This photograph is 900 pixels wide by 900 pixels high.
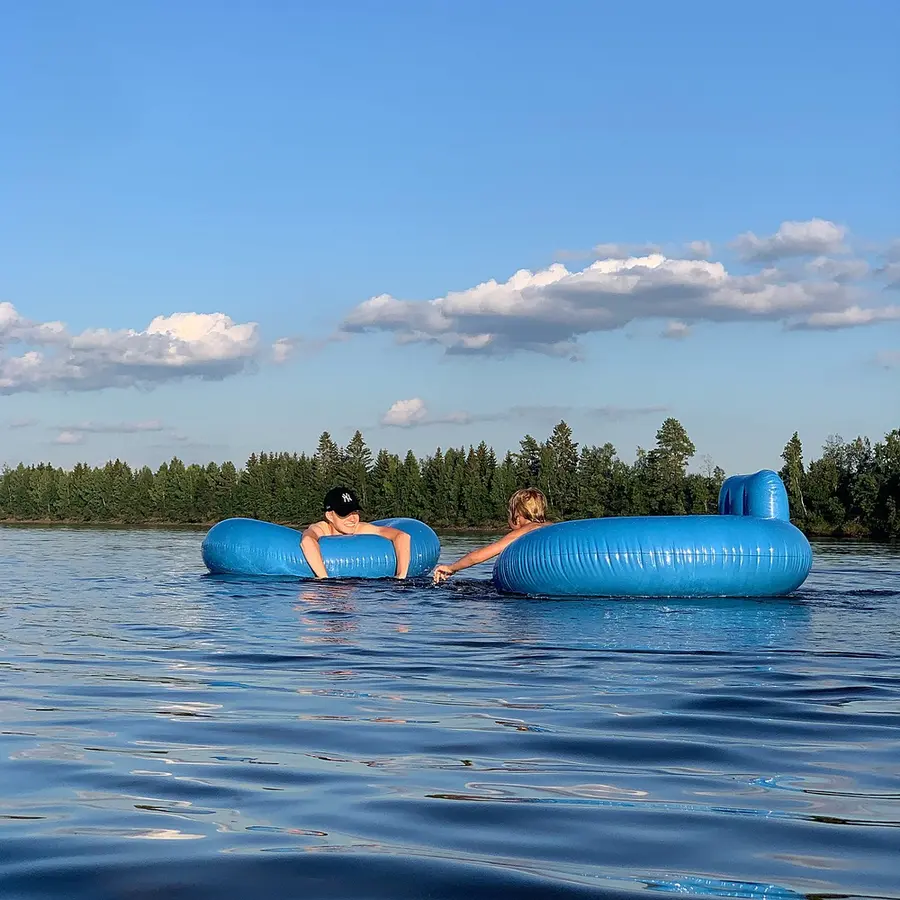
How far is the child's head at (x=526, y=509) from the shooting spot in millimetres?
12828

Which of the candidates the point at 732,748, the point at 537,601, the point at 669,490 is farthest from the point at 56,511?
the point at 732,748

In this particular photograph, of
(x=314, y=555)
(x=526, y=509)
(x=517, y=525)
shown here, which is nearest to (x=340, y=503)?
(x=314, y=555)

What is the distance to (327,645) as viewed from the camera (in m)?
7.98

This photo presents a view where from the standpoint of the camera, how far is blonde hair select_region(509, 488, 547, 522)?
505 inches

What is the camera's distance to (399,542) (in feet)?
47.2

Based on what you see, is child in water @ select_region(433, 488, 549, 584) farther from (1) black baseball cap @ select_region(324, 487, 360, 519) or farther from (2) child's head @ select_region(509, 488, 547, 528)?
(1) black baseball cap @ select_region(324, 487, 360, 519)

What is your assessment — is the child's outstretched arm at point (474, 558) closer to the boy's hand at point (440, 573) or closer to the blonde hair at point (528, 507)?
the boy's hand at point (440, 573)

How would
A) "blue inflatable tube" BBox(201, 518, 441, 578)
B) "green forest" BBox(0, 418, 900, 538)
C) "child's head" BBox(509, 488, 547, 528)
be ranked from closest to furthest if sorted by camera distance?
1. "child's head" BBox(509, 488, 547, 528)
2. "blue inflatable tube" BBox(201, 518, 441, 578)
3. "green forest" BBox(0, 418, 900, 538)

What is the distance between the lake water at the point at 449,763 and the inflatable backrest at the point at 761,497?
3557 millimetres

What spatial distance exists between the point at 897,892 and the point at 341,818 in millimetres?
1458

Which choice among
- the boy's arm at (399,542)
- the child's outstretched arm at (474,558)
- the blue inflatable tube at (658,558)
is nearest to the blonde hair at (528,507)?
the child's outstretched arm at (474,558)

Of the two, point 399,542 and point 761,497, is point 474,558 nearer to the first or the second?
point 399,542

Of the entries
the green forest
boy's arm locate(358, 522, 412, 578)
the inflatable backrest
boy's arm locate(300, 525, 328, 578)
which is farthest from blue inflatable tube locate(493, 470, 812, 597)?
the green forest

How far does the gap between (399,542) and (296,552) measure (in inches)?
49.1
